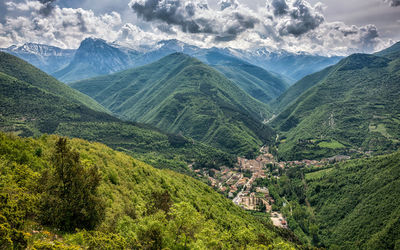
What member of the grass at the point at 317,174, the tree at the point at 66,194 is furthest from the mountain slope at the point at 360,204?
the tree at the point at 66,194

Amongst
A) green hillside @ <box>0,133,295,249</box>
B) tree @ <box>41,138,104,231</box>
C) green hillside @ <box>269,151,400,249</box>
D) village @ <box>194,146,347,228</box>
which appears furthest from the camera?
village @ <box>194,146,347,228</box>

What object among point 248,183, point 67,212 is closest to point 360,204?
point 248,183

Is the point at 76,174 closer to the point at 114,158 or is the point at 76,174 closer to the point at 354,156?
the point at 114,158

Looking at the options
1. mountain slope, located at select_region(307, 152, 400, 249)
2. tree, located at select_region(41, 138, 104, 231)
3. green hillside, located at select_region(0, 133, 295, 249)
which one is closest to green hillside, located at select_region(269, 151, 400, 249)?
mountain slope, located at select_region(307, 152, 400, 249)

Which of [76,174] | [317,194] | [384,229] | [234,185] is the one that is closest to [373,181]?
[317,194]

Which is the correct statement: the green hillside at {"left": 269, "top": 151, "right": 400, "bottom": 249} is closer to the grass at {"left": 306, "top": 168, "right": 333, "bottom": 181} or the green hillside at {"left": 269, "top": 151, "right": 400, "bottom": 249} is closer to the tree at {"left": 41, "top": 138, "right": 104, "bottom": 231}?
the grass at {"left": 306, "top": 168, "right": 333, "bottom": 181}

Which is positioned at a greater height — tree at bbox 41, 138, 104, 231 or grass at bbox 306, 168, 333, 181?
tree at bbox 41, 138, 104, 231

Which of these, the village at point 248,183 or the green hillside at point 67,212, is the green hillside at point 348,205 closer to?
the village at point 248,183
